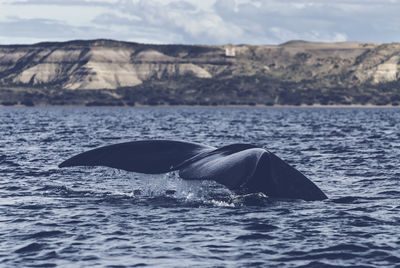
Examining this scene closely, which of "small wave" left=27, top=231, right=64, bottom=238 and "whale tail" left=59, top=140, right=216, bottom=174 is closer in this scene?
"whale tail" left=59, top=140, right=216, bottom=174

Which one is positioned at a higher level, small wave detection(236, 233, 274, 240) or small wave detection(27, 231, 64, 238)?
small wave detection(236, 233, 274, 240)

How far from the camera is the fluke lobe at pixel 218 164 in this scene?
13.5m

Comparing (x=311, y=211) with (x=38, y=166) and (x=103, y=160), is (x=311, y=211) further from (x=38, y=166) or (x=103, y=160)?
(x=38, y=166)

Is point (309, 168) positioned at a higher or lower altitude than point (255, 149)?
lower

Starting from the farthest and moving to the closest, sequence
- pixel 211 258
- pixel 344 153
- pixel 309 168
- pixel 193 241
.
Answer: pixel 344 153
pixel 309 168
pixel 193 241
pixel 211 258

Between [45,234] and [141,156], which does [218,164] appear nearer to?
[141,156]

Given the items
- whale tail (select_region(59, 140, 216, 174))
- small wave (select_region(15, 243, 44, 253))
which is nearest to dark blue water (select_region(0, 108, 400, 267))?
small wave (select_region(15, 243, 44, 253))

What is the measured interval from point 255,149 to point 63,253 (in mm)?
4676

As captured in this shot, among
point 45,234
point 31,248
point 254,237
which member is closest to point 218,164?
point 254,237

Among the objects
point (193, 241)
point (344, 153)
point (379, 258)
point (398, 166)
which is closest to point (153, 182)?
point (193, 241)

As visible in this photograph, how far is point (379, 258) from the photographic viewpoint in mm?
13805

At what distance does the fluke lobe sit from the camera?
44.3 feet

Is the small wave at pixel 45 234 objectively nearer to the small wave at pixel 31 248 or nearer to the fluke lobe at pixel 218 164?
the small wave at pixel 31 248

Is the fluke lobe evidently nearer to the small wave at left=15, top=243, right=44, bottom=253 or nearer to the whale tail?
the whale tail
